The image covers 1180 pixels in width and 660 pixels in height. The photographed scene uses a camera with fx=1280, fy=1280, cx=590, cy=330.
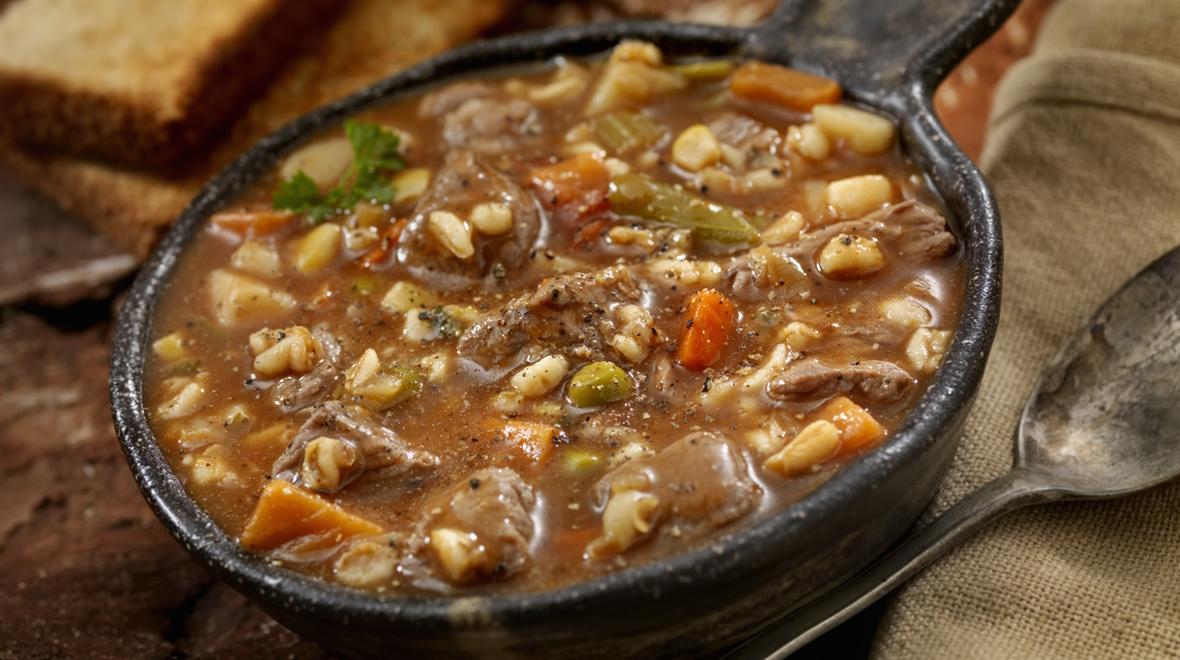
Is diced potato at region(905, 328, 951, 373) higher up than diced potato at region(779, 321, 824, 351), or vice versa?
diced potato at region(905, 328, 951, 373)

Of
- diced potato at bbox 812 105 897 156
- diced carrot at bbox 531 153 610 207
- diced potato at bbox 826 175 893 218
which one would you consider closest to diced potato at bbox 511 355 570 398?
diced carrot at bbox 531 153 610 207

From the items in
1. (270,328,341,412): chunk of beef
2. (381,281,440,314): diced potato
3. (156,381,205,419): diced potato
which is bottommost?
(156,381,205,419): diced potato

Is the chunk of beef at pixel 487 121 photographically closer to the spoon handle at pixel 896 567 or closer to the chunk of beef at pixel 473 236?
the chunk of beef at pixel 473 236

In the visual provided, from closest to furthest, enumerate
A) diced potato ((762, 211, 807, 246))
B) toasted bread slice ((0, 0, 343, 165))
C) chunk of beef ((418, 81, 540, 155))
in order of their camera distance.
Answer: diced potato ((762, 211, 807, 246))
chunk of beef ((418, 81, 540, 155))
toasted bread slice ((0, 0, 343, 165))

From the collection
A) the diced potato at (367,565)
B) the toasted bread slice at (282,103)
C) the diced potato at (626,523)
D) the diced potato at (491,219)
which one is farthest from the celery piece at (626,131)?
the toasted bread slice at (282,103)

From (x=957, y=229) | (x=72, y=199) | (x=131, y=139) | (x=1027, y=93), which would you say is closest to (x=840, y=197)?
(x=957, y=229)

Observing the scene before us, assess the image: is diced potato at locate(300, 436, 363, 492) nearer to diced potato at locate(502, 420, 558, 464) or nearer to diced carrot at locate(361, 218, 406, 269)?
diced potato at locate(502, 420, 558, 464)
